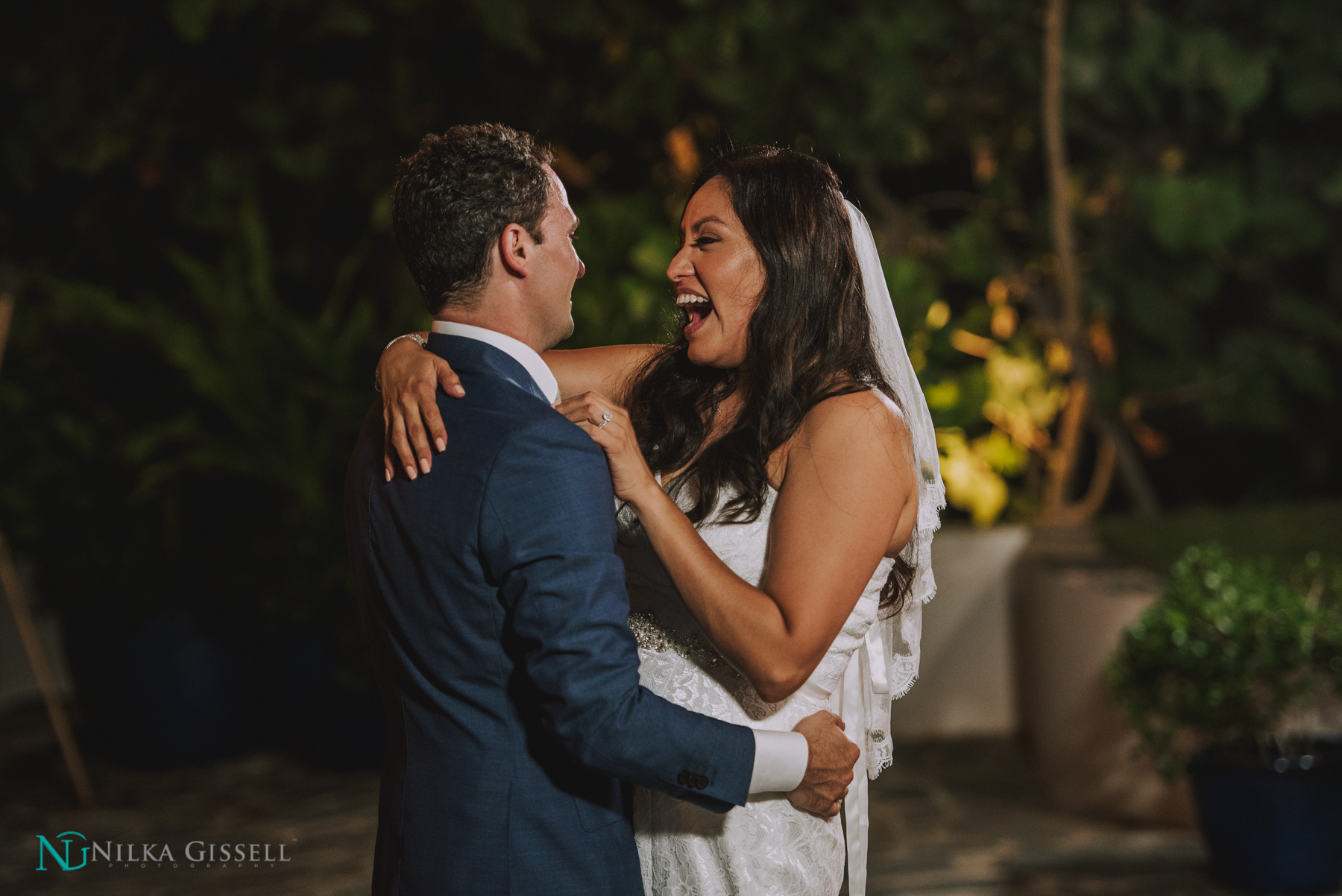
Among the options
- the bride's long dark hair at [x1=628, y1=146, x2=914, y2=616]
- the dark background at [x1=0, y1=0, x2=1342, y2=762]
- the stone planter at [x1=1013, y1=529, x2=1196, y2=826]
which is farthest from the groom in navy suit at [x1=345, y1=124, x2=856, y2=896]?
the dark background at [x1=0, y1=0, x2=1342, y2=762]

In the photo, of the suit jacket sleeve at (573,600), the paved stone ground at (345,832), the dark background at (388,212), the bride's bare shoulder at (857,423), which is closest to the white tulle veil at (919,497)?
the bride's bare shoulder at (857,423)

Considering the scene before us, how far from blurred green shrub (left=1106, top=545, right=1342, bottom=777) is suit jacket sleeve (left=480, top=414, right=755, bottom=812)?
2.44 metres

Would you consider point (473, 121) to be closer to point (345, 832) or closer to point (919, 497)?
point (345, 832)

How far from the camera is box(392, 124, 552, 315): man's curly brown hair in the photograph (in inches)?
53.5

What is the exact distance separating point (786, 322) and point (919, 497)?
0.97 ft

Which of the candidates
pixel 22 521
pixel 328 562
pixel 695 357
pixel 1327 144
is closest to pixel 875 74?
pixel 1327 144

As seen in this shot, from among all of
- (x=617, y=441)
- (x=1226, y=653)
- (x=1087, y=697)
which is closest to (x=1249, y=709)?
(x=1226, y=653)

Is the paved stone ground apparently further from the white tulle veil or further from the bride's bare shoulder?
the bride's bare shoulder

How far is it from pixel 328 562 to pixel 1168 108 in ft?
13.0

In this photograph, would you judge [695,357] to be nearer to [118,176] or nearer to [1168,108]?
[1168,108]

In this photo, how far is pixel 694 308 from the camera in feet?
5.60

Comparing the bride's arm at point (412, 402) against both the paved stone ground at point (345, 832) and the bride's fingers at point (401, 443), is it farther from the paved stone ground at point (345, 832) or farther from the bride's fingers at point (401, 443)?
the paved stone ground at point (345, 832)

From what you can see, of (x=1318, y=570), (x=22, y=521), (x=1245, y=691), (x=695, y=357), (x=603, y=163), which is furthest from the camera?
(x=603, y=163)

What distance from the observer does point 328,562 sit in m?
4.34
